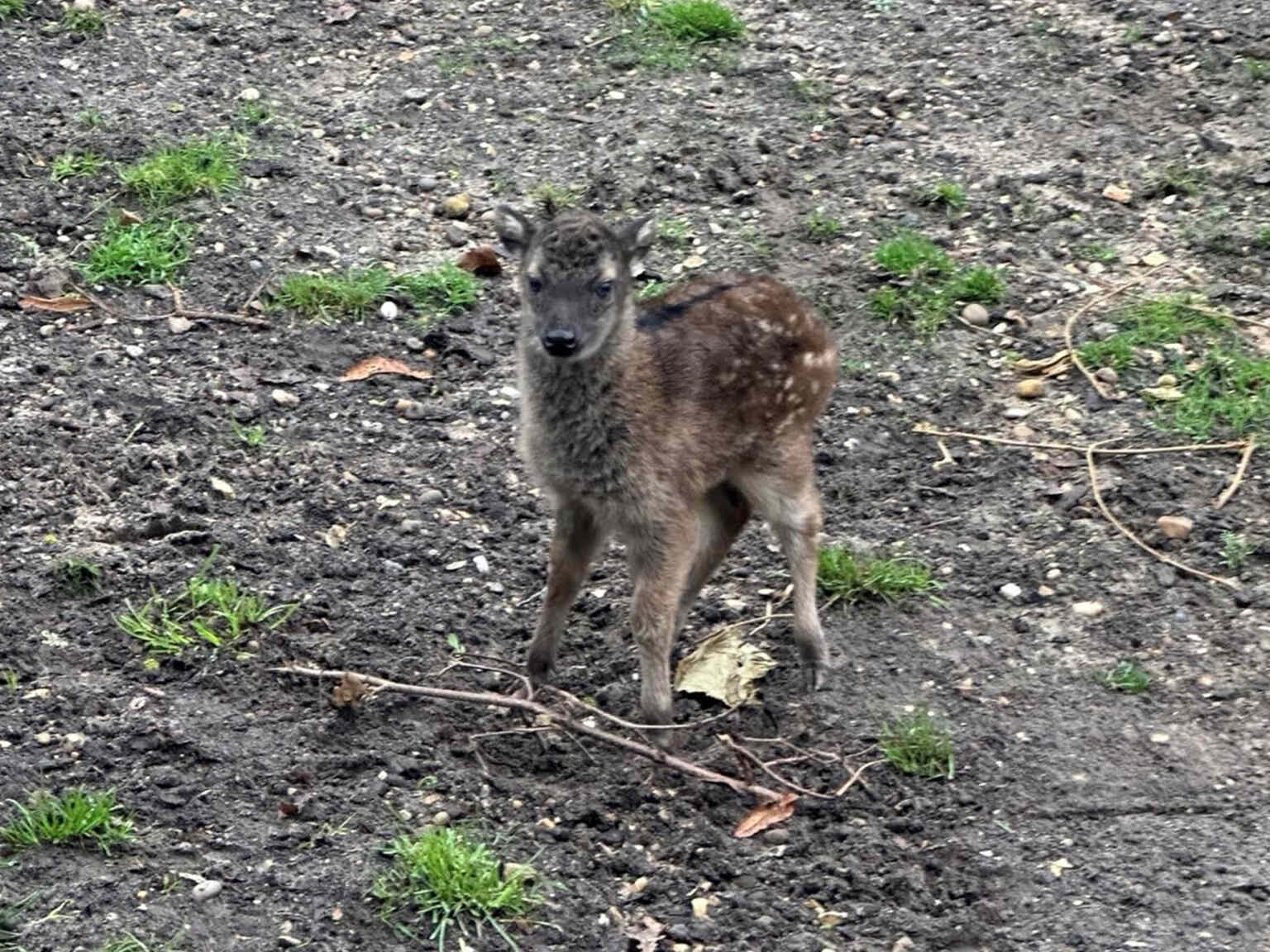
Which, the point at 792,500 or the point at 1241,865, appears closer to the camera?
the point at 1241,865

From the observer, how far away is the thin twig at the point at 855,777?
20.9ft

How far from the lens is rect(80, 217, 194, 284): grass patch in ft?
28.7

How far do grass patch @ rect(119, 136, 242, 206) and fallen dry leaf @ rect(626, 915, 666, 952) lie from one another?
16.0ft

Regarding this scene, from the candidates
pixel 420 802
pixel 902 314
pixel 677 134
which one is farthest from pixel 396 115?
pixel 420 802

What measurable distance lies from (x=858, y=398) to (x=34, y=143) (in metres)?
4.30

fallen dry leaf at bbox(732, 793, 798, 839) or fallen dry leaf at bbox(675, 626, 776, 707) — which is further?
fallen dry leaf at bbox(675, 626, 776, 707)

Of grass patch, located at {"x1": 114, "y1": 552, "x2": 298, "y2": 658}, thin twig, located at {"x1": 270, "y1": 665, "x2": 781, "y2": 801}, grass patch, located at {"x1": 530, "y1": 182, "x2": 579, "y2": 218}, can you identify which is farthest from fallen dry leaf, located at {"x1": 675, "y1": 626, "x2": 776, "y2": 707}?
grass patch, located at {"x1": 530, "y1": 182, "x2": 579, "y2": 218}

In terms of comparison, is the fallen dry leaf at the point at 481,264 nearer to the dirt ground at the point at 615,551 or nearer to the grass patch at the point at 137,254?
the dirt ground at the point at 615,551

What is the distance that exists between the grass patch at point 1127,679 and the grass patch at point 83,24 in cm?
664

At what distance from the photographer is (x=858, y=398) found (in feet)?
27.8

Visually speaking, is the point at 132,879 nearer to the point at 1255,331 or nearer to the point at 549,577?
the point at 549,577

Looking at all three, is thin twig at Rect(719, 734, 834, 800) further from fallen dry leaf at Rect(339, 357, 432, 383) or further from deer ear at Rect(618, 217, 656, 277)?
fallen dry leaf at Rect(339, 357, 432, 383)

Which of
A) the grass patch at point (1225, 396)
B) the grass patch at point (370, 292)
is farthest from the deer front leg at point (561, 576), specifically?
the grass patch at point (1225, 396)

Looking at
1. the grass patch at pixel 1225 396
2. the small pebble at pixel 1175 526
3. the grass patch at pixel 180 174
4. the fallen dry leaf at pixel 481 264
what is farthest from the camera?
the grass patch at pixel 180 174
